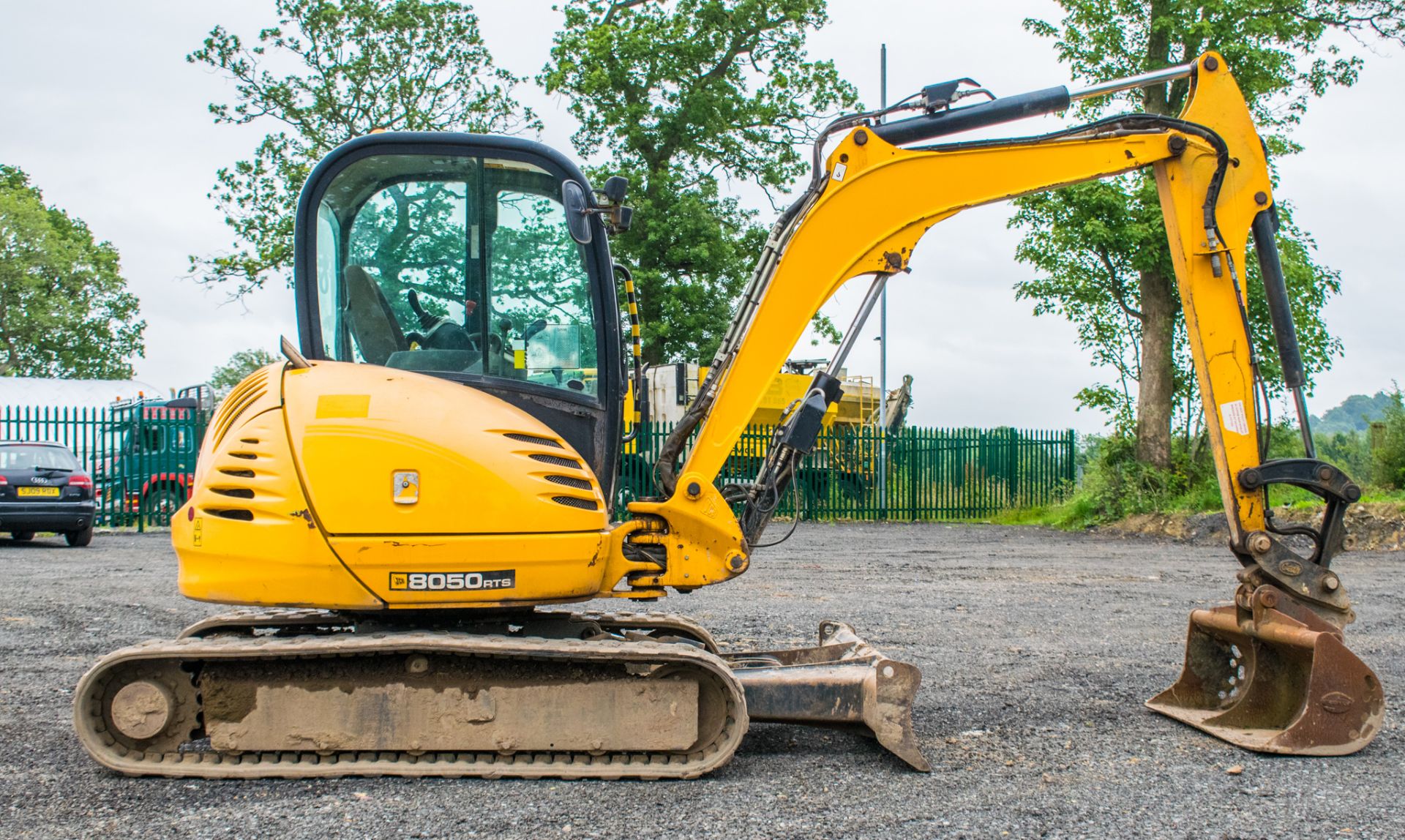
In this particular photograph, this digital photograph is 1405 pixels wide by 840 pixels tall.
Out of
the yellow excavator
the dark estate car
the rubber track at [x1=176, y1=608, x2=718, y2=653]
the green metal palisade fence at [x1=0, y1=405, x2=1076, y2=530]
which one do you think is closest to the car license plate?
the dark estate car

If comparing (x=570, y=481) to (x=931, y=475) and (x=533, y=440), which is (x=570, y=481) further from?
(x=931, y=475)

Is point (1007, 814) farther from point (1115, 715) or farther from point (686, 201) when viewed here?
point (686, 201)

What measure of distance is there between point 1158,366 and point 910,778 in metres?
15.6

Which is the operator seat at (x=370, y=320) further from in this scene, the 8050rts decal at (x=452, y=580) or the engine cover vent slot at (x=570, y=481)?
the 8050rts decal at (x=452, y=580)

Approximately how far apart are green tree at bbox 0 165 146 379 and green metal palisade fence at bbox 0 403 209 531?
103ft

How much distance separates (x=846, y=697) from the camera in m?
4.59

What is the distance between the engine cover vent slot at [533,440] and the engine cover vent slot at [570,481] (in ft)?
0.44

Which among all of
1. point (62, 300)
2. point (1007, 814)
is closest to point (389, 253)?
point (1007, 814)

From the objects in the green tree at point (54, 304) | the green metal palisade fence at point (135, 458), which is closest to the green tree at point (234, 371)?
the green tree at point (54, 304)

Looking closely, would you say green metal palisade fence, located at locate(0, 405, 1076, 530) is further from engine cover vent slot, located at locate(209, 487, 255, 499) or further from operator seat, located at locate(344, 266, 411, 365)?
engine cover vent slot, located at locate(209, 487, 255, 499)

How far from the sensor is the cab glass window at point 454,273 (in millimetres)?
4816

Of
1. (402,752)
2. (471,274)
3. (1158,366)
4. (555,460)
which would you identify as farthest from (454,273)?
(1158,366)

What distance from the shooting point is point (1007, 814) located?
3871mm

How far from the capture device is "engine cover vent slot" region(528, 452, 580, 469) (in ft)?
14.5
